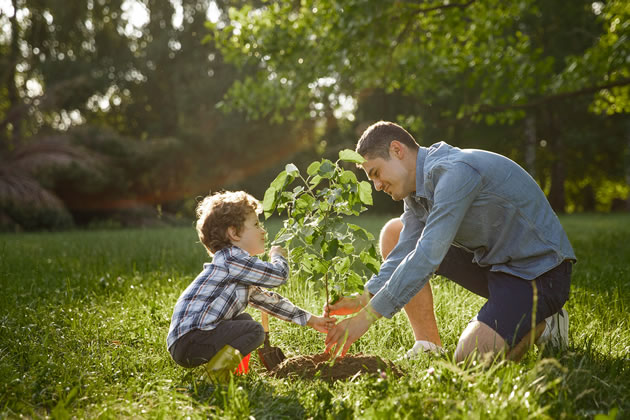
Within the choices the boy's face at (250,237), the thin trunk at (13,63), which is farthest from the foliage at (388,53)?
the thin trunk at (13,63)

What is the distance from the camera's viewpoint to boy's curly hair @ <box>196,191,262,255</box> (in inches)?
108

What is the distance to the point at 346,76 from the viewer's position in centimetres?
768

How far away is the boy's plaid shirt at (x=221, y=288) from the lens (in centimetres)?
256

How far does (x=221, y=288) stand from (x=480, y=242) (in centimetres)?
151

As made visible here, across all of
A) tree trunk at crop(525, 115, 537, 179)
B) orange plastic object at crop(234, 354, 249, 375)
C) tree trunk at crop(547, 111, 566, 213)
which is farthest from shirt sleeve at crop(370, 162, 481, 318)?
tree trunk at crop(547, 111, 566, 213)

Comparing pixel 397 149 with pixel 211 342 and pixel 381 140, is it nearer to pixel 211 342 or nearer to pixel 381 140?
pixel 381 140

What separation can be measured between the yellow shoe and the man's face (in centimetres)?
124

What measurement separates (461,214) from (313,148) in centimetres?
2050

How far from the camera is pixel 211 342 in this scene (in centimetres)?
252

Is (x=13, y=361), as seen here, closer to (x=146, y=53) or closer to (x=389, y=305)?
(x=389, y=305)

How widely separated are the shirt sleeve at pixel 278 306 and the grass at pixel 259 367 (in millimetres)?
356

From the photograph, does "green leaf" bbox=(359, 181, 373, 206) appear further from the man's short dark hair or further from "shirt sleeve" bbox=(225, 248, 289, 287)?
"shirt sleeve" bbox=(225, 248, 289, 287)

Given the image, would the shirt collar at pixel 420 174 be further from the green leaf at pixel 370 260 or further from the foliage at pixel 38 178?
the foliage at pixel 38 178

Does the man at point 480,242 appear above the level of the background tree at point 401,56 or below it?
below
